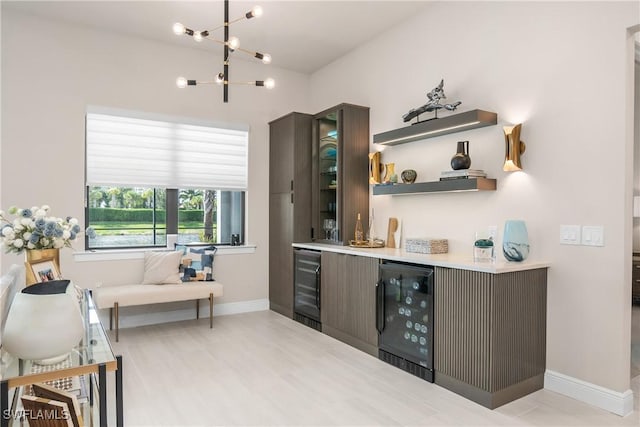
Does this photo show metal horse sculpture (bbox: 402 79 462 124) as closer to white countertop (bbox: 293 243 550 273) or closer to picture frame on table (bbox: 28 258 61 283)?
white countertop (bbox: 293 243 550 273)

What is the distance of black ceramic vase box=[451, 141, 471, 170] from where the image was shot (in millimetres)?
3283

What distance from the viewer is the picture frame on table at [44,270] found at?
2.32 metres

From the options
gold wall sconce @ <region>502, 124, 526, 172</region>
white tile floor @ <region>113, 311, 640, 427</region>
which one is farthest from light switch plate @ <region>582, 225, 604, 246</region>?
white tile floor @ <region>113, 311, 640, 427</region>

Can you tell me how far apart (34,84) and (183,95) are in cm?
137

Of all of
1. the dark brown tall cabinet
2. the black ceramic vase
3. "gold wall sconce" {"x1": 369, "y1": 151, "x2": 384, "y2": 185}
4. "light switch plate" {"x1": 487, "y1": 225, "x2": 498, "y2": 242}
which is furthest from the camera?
the dark brown tall cabinet

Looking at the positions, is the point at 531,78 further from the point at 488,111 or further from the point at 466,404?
the point at 466,404

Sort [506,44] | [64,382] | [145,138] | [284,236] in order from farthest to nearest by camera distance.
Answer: [284,236] < [145,138] < [506,44] < [64,382]

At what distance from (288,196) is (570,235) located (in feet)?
9.57

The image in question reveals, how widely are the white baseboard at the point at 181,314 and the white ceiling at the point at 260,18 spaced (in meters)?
2.87

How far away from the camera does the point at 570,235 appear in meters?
2.75

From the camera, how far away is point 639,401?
2680 mm

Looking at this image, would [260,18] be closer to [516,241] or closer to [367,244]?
[367,244]

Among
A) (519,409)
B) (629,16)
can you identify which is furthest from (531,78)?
(519,409)

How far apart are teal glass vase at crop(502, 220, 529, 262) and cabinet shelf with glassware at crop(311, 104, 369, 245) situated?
171 centimetres
